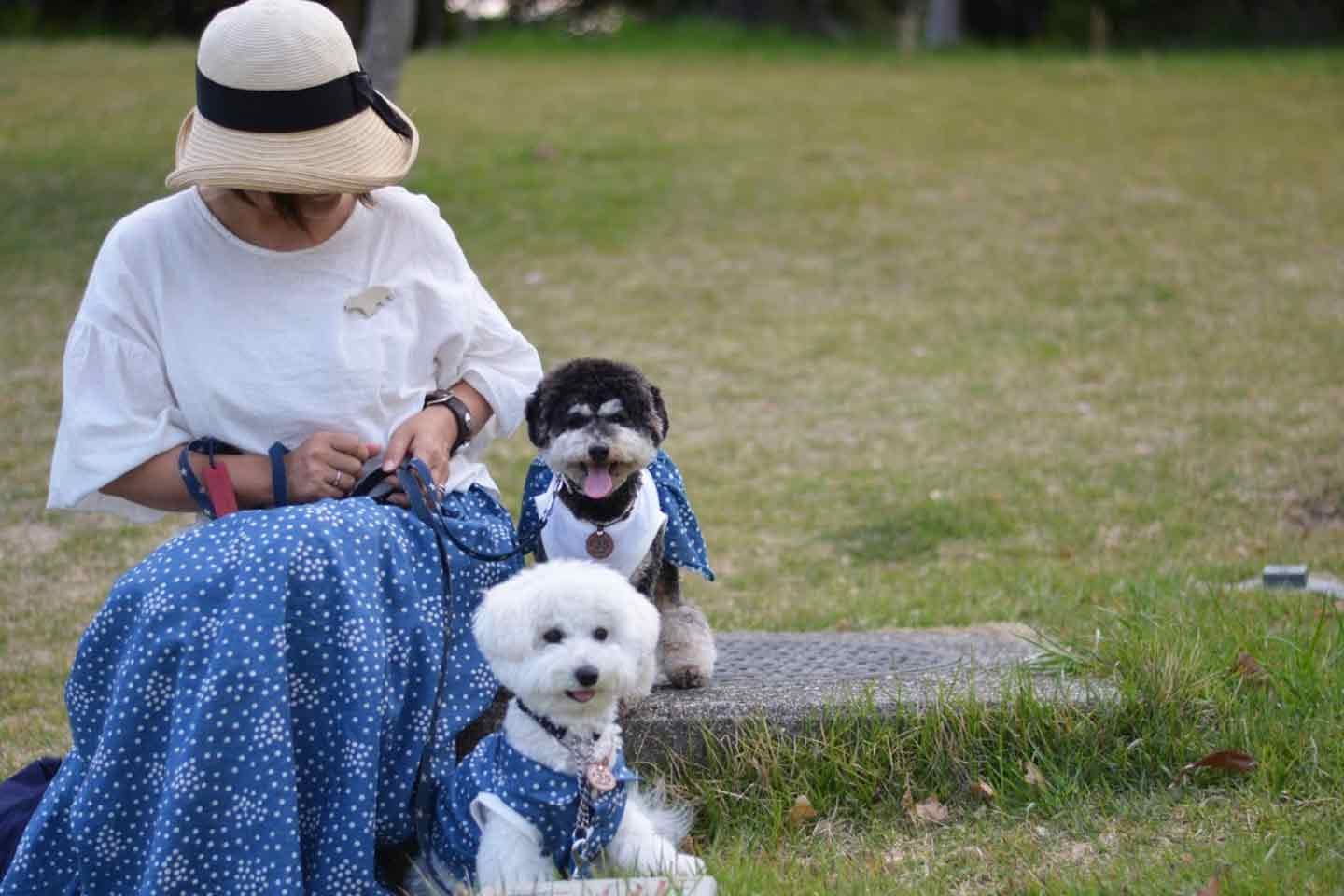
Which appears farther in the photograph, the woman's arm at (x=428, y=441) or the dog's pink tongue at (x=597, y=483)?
the dog's pink tongue at (x=597, y=483)

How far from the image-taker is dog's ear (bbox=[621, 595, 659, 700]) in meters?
2.91

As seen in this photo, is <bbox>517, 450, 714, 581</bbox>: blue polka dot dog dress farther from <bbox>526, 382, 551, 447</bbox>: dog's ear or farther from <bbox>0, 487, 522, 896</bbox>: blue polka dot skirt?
<bbox>0, 487, 522, 896</bbox>: blue polka dot skirt

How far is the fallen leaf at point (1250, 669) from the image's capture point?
12.1 feet

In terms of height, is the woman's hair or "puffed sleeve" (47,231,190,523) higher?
the woman's hair

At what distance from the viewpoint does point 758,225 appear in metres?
11.7

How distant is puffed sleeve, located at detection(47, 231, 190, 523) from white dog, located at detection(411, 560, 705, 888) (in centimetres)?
90

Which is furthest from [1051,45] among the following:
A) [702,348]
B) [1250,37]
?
[702,348]

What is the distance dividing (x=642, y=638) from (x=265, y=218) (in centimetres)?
129

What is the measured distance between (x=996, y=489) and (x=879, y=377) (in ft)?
6.30

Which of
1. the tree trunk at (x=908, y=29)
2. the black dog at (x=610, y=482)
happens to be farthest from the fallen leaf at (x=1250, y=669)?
the tree trunk at (x=908, y=29)

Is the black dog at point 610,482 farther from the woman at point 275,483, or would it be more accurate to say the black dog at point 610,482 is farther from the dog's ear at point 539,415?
the woman at point 275,483

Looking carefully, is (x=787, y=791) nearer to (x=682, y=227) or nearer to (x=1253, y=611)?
A: (x=1253, y=611)

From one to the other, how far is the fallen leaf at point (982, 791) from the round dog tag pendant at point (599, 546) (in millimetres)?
946

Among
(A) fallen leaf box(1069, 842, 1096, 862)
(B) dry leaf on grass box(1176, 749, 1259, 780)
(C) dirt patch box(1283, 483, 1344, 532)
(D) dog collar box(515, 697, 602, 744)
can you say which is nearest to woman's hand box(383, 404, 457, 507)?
(D) dog collar box(515, 697, 602, 744)
